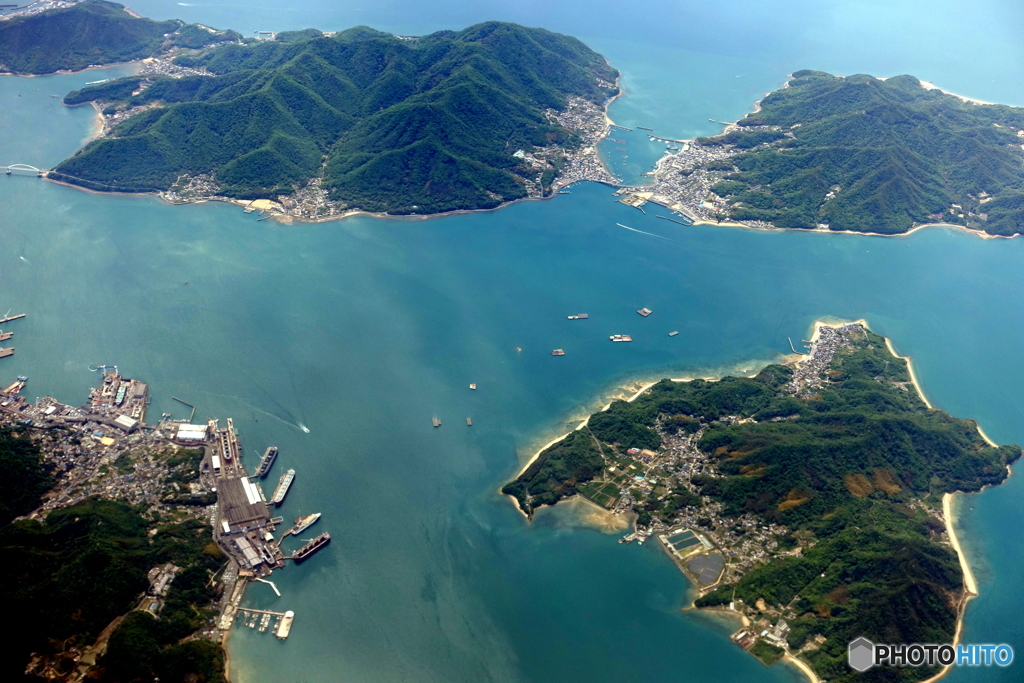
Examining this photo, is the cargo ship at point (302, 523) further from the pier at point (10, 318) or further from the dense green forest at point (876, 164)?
the dense green forest at point (876, 164)

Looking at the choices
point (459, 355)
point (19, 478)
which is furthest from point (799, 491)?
point (19, 478)

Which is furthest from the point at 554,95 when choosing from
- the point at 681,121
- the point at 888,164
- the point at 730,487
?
the point at 730,487

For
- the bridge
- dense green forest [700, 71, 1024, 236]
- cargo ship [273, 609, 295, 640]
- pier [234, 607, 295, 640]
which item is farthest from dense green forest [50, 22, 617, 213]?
cargo ship [273, 609, 295, 640]

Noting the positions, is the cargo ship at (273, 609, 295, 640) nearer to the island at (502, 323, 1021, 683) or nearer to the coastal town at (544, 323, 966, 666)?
the island at (502, 323, 1021, 683)

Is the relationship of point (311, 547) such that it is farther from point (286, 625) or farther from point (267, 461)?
point (267, 461)

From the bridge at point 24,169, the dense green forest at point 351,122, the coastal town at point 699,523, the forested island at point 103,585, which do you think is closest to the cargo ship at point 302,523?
the forested island at point 103,585

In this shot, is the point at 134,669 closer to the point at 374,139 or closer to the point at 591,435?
the point at 591,435
